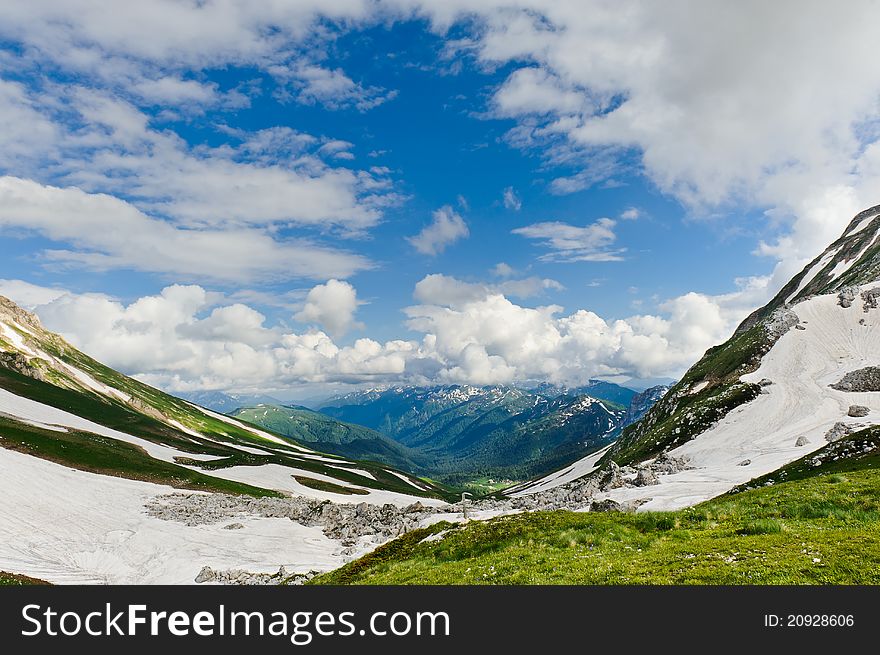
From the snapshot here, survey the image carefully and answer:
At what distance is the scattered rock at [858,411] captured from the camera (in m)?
70.3

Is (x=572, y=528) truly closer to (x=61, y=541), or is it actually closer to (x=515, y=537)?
(x=515, y=537)

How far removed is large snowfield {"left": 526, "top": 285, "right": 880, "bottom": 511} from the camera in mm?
50219

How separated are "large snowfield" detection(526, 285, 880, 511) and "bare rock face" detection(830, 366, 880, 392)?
2.11 metres

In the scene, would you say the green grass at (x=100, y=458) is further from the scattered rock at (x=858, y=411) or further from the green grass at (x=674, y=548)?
the scattered rock at (x=858, y=411)

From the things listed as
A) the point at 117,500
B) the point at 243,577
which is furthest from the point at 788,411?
the point at 117,500

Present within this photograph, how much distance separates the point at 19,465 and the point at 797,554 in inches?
3867

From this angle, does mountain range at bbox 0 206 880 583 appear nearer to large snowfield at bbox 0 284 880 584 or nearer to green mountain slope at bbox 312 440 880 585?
green mountain slope at bbox 312 440 880 585

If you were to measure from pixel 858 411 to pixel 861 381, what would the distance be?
74.4 feet

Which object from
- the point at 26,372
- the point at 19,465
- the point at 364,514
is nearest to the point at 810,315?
the point at 364,514

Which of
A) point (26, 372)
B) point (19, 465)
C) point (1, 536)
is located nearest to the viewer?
point (1, 536)

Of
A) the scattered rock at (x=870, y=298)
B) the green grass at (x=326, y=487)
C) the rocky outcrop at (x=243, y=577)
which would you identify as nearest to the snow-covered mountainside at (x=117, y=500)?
the green grass at (x=326, y=487)

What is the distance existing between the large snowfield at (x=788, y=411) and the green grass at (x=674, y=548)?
15.3m

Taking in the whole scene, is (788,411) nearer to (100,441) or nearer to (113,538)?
(113,538)

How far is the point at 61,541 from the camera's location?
48219 millimetres
